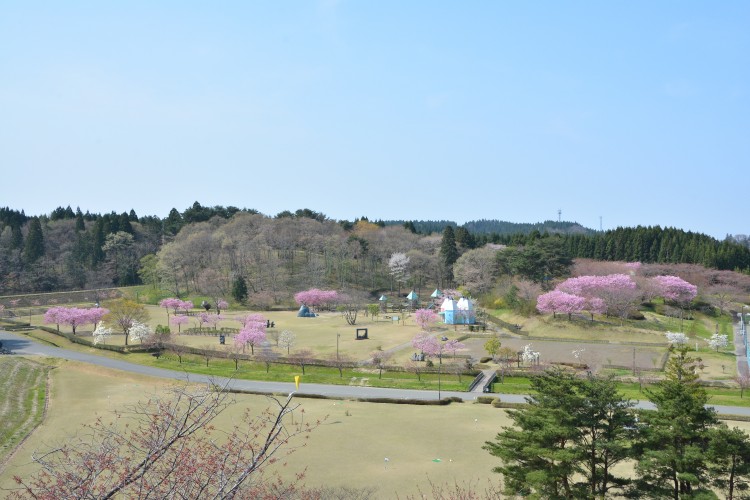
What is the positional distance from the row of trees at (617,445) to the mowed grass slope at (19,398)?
1955 centimetres

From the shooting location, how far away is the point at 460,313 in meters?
54.6

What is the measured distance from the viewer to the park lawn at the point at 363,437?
1934cm

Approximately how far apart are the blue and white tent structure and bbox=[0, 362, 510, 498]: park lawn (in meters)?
25.1

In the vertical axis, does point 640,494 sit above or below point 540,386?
below

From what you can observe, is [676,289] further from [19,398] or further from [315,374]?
[19,398]

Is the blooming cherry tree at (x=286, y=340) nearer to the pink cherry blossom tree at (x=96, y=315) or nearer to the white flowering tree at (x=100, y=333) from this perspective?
the white flowering tree at (x=100, y=333)

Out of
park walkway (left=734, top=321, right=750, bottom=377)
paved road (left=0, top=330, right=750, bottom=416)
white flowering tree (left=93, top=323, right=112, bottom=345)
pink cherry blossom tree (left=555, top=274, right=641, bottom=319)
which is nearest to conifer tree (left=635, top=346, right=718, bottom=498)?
paved road (left=0, top=330, right=750, bottom=416)

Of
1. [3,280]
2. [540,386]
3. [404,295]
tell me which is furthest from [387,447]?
[3,280]

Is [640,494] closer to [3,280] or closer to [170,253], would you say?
[170,253]

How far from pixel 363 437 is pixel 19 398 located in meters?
20.3

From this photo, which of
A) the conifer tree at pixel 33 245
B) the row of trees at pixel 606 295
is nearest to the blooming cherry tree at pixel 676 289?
the row of trees at pixel 606 295

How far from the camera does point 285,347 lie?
1710 inches

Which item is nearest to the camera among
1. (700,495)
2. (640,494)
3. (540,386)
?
(700,495)

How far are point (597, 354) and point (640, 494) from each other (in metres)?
27.9
